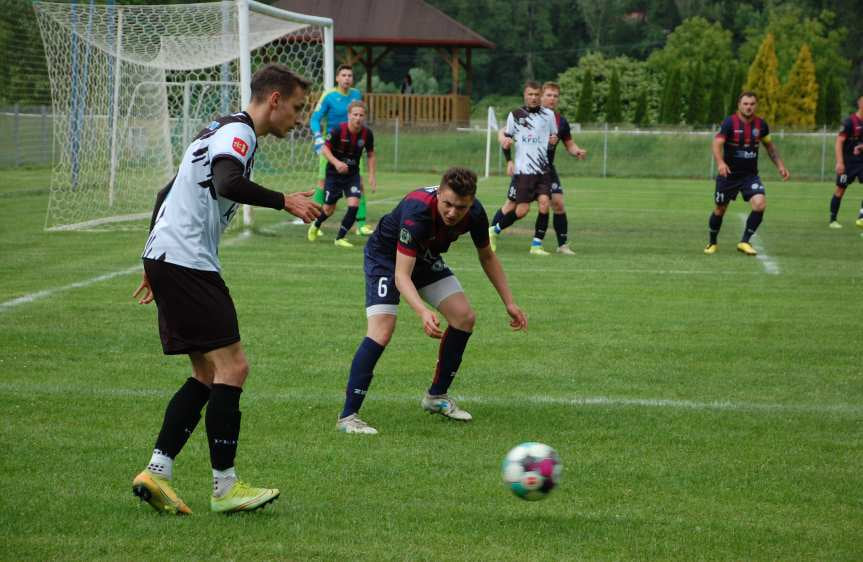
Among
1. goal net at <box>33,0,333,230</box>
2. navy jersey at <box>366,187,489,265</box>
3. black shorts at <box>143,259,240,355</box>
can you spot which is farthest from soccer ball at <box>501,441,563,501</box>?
goal net at <box>33,0,333,230</box>

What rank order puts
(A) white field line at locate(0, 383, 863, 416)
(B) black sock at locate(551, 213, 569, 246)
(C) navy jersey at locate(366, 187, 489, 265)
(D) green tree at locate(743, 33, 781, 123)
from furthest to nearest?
(D) green tree at locate(743, 33, 781, 123), (B) black sock at locate(551, 213, 569, 246), (A) white field line at locate(0, 383, 863, 416), (C) navy jersey at locate(366, 187, 489, 265)

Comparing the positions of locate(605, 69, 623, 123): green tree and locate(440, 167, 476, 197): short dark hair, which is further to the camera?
locate(605, 69, 623, 123): green tree

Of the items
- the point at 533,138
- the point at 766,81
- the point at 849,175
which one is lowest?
the point at 849,175

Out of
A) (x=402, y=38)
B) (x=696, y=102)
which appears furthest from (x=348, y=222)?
(x=696, y=102)

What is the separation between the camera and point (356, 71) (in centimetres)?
7594

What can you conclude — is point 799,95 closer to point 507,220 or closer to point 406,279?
point 507,220

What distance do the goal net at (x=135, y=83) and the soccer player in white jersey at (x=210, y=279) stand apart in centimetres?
1143

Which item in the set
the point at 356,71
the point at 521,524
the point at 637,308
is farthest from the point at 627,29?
the point at 521,524

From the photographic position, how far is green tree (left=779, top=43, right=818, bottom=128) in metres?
53.7

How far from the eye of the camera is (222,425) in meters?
4.83

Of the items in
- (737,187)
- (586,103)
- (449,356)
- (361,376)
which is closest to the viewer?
(361,376)

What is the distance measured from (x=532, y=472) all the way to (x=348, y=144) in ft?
35.8

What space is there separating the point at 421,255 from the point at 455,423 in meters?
0.98

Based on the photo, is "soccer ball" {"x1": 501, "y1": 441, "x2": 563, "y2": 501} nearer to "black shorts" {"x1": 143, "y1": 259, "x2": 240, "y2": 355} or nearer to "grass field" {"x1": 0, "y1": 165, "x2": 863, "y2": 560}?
"grass field" {"x1": 0, "y1": 165, "x2": 863, "y2": 560}
